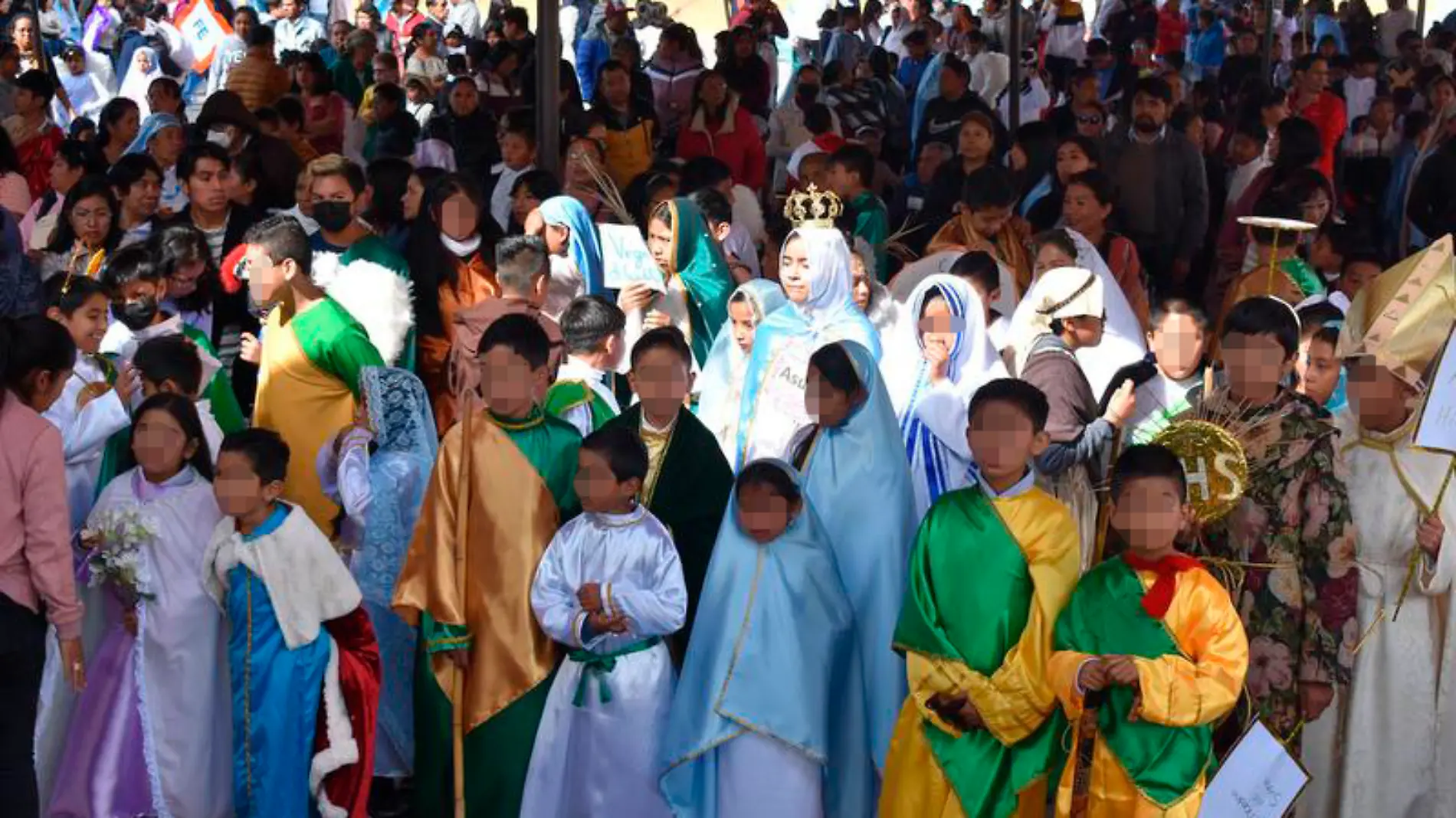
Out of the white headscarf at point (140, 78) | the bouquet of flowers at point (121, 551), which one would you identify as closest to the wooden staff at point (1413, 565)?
the bouquet of flowers at point (121, 551)

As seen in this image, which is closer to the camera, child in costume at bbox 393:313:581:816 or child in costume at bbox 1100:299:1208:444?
child in costume at bbox 393:313:581:816

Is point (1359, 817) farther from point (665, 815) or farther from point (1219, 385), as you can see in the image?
point (665, 815)

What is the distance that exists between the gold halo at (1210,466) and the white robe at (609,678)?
4.43ft

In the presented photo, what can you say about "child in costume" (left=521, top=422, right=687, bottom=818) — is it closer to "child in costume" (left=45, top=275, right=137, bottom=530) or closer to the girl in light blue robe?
the girl in light blue robe

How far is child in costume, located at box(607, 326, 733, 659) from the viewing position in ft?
19.8

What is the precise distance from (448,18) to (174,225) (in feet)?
39.5

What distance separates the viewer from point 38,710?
605 centimetres

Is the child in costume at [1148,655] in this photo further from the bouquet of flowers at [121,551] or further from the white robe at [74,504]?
the white robe at [74,504]

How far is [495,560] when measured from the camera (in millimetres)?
5887

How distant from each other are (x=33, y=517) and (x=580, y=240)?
341cm

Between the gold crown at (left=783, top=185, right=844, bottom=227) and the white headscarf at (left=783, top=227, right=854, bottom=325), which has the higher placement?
the gold crown at (left=783, top=185, right=844, bottom=227)

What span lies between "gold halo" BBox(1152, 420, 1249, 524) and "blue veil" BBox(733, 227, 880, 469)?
1825 millimetres

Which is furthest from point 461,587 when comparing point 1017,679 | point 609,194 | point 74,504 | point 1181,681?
point 609,194

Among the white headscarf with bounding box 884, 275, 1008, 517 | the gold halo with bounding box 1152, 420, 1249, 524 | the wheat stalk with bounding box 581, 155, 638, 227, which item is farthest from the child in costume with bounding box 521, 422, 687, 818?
the wheat stalk with bounding box 581, 155, 638, 227
